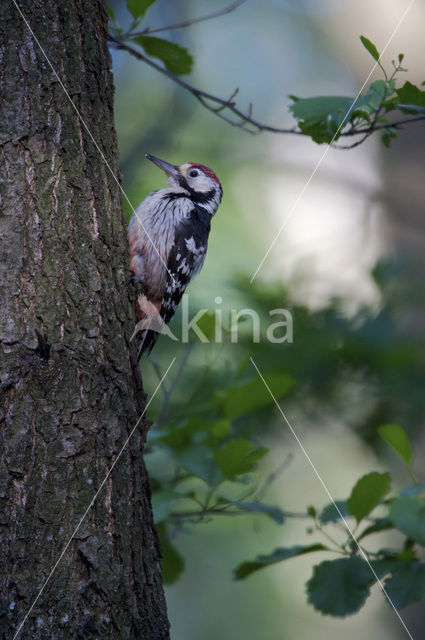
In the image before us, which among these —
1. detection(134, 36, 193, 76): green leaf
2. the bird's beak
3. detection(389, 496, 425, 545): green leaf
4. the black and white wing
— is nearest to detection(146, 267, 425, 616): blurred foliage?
detection(389, 496, 425, 545): green leaf

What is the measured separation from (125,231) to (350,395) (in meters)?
1.99

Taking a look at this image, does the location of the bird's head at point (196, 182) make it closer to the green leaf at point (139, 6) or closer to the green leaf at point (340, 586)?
the green leaf at point (139, 6)

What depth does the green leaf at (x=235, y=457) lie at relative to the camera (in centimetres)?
177

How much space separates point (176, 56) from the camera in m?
1.99

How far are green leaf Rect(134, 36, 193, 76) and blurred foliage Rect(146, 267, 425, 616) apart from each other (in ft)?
2.84

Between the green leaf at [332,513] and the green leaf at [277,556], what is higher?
the green leaf at [332,513]

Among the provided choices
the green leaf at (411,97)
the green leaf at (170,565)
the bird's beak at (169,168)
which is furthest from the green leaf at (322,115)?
the green leaf at (170,565)

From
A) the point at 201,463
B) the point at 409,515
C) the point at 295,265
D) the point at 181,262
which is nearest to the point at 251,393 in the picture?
the point at 201,463

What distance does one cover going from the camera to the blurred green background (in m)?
2.97

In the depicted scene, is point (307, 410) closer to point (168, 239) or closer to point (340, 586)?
point (168, 239)

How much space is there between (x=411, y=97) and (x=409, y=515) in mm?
1143

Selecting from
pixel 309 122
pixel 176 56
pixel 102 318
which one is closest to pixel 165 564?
pixel 102 318

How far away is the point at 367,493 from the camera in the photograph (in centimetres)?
176

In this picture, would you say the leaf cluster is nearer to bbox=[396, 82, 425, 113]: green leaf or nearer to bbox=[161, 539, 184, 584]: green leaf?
bbox=[396, 82, 425, 113]: green leaf
